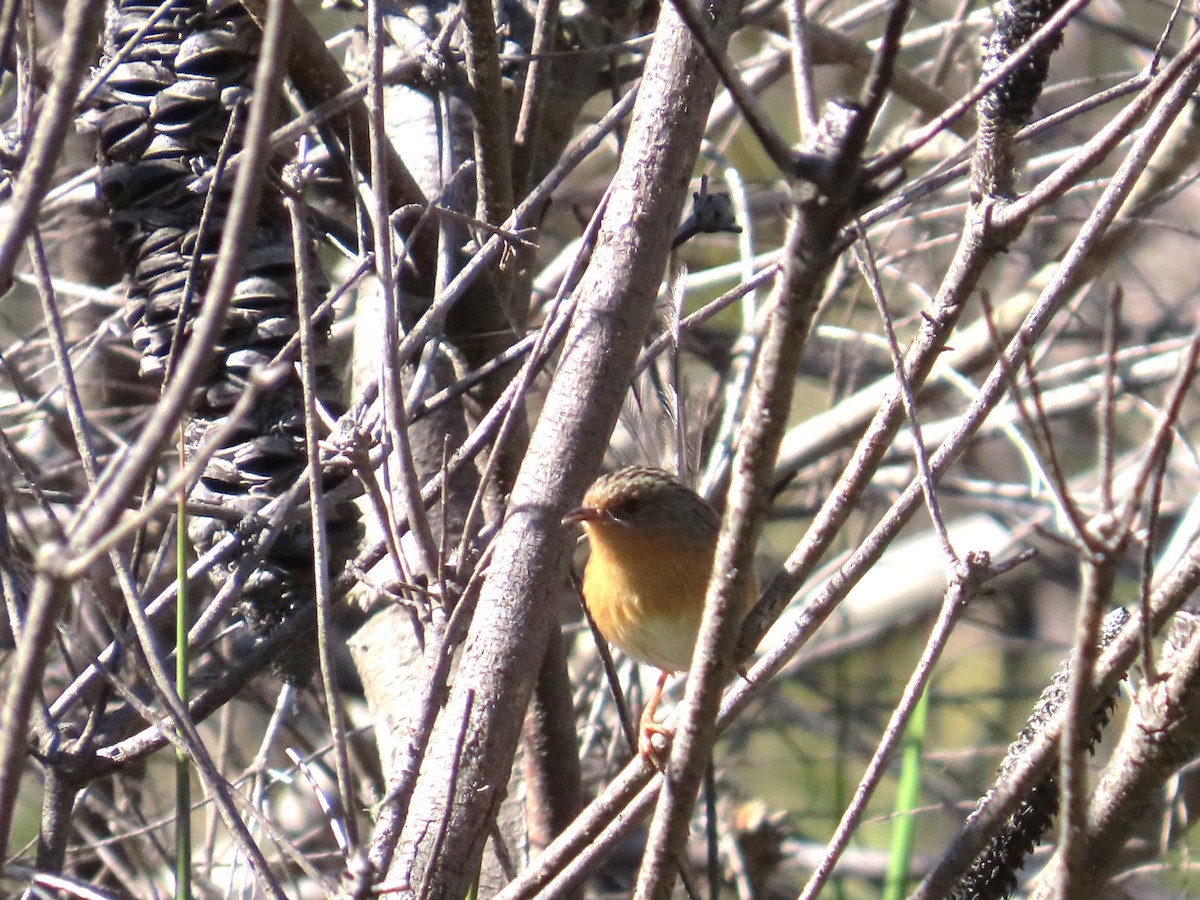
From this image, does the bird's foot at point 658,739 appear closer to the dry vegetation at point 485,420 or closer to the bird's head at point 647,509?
the dry vegetation at point 485,420

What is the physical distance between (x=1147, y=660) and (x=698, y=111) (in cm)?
109

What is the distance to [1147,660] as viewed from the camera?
139 centimetres

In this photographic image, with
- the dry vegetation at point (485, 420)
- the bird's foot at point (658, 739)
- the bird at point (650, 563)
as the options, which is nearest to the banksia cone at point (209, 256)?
the dry vegetation at point (485, 420)

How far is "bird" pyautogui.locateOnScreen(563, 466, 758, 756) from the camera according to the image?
10.2 feet

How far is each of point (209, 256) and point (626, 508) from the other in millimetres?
1380

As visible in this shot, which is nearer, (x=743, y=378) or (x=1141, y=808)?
(x=1141, y=808)

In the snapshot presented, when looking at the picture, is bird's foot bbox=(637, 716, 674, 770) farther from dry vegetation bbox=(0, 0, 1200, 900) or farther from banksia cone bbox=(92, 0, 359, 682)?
banksia cone bbox=(92, 0, 359, 682)

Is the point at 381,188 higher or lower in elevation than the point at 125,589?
higher

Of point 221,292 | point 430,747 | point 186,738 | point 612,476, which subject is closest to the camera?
point 221,292

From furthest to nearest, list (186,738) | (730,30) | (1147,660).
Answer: (730,30) < (186,738) < (1147,660)

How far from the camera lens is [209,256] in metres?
2.25

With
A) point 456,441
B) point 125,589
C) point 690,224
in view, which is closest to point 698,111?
point 690,224

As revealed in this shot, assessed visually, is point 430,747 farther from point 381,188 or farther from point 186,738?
point 381,188

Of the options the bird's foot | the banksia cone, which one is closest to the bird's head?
the bird's foot
